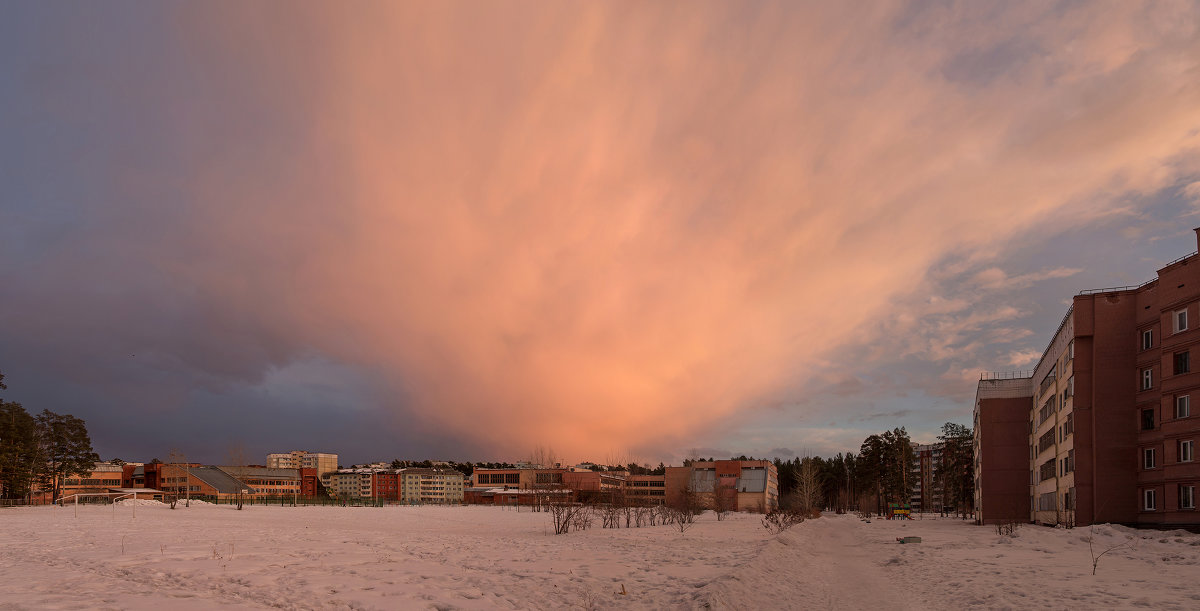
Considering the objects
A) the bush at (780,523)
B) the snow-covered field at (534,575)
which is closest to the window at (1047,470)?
the bush at (780,523)

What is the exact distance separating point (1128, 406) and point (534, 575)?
172 feet

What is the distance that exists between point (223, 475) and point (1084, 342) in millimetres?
169533

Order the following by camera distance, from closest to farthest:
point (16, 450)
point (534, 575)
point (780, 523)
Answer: point (534, 575)
point (780, 523)
point (16, 450)

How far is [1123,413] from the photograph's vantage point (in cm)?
5316

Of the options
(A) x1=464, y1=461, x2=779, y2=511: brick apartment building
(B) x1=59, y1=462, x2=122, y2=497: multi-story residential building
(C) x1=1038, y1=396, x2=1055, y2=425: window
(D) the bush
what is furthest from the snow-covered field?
(B) x1=59, y1=462, x2=122, y2=497: multi-story residential building

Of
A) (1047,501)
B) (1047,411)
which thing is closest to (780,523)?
(1047,501)

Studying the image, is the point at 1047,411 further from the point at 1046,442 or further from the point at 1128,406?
the point at 1128,406

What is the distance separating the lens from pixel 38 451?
87250 mm

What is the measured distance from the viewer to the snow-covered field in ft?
57.8

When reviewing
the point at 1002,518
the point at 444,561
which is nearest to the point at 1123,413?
the point at 1002,518

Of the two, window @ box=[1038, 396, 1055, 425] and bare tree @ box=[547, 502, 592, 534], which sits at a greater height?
window @ box=[1038, 396, 1055, 425]

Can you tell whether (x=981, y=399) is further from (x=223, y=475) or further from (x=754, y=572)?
(x=223, y=475)

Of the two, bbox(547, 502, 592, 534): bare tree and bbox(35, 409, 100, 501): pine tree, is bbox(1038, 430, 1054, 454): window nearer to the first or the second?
bbox(547, 502, 592, 534): bare tree

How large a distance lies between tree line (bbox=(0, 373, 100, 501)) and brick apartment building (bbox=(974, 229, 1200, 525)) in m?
104
